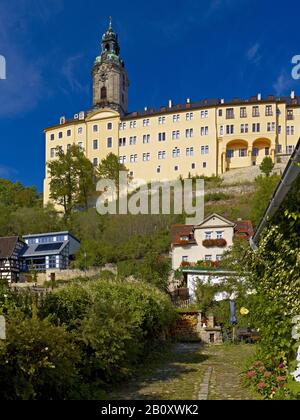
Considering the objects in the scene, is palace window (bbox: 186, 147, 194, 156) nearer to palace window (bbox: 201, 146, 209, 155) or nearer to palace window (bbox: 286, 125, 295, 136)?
palace window (bbox: 201, 146, 209, 155)

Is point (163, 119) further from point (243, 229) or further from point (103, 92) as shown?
point (243, 229)

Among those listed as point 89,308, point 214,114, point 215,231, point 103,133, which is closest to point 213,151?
point 214,114

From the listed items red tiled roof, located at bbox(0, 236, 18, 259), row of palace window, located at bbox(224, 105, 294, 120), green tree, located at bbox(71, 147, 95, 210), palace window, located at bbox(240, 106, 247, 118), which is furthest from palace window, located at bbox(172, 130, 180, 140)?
red tiled roof, located at bbox(0, 236, 18, 259)

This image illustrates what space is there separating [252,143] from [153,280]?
47.4 metres

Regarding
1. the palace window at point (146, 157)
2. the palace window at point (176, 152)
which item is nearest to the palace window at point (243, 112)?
the palace window at point (176, 152)

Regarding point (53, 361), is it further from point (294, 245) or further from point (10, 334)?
point (294, 245)

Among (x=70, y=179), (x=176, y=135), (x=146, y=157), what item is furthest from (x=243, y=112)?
(x=70, y=179)

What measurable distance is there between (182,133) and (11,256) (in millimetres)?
35847

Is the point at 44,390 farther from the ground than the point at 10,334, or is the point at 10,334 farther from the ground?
the point at 10,334

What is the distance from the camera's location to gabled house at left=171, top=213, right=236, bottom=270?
38281mm

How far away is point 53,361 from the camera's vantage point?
5719mm

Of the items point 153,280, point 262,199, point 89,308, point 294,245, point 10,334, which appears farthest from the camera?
point 262,199

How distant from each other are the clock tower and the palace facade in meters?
0.17

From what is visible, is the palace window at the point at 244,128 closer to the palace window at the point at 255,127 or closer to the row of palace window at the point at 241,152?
the palace window at the point at 255,127
